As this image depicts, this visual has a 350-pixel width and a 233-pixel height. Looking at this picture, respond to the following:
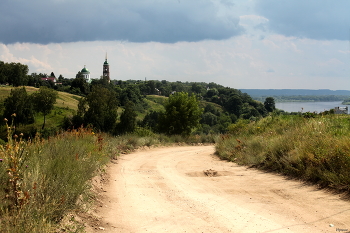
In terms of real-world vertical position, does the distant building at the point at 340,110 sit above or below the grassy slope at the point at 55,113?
above

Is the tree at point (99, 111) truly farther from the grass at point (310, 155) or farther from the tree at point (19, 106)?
the grass at point (310, 155)

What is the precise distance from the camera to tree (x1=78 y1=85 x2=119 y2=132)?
257 ft

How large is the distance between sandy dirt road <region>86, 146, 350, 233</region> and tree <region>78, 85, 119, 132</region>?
63.7 m

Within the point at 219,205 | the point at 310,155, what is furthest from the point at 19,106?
the point at 219,205

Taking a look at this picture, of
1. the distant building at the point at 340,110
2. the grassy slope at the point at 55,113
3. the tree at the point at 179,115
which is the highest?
the distant building at the point at 340,110

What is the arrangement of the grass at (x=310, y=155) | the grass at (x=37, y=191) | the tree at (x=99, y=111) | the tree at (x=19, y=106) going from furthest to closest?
the tree at (x=19, y=106)
the tree at (x=99, y=111)
the grass at (x=310, y=155)
the grass at (x=37, y=191)

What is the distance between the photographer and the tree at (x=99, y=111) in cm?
7844

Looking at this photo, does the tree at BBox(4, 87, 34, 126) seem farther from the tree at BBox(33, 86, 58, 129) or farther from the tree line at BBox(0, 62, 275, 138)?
the tree at BBox(33, 86, 58, 129)

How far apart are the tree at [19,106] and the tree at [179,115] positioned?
5526cm

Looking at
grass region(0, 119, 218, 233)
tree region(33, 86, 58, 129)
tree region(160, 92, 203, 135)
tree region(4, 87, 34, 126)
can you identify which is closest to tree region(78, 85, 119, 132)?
tree region(33, 86, 58, 129)

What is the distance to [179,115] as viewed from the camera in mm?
39750

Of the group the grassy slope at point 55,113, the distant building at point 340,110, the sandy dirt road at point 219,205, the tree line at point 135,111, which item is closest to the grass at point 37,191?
the sandy dirt road at point 219,205

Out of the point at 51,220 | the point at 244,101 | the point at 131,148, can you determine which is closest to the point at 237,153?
the point at 131,148

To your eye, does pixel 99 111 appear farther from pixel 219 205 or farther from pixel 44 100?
pixel 219 205
